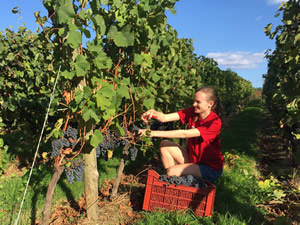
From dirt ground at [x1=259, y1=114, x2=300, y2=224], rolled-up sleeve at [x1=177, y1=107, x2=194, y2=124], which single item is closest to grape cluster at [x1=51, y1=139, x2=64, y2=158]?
rolled-up sleeve at [x1=177, y1=107, x2=194, y2=124]

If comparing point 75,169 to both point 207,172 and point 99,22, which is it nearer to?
point 99,22

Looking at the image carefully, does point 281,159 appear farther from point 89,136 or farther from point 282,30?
point 89,136

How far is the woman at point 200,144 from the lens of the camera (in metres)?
2.86

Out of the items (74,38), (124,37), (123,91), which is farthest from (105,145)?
(74,38)

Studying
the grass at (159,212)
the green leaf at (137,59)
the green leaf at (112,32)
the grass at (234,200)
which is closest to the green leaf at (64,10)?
the green leaf at (112,32)

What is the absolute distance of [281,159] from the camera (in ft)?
20.0

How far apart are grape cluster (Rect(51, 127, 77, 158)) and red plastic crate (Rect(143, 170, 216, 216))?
2.91 ft

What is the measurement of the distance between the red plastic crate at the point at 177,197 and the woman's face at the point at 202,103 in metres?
0.88

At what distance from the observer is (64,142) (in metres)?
2.07

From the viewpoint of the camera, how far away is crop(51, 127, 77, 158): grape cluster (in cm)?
203

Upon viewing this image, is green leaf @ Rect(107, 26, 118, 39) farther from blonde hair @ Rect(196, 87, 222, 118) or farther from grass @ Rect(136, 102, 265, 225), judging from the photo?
grass @ Rect(136, 102, 265, 225)

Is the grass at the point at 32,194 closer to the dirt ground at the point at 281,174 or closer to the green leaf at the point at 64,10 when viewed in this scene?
the green leaf at the point at 64,10

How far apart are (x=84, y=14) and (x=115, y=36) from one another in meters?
0.32

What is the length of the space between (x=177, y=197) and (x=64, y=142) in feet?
4.15
